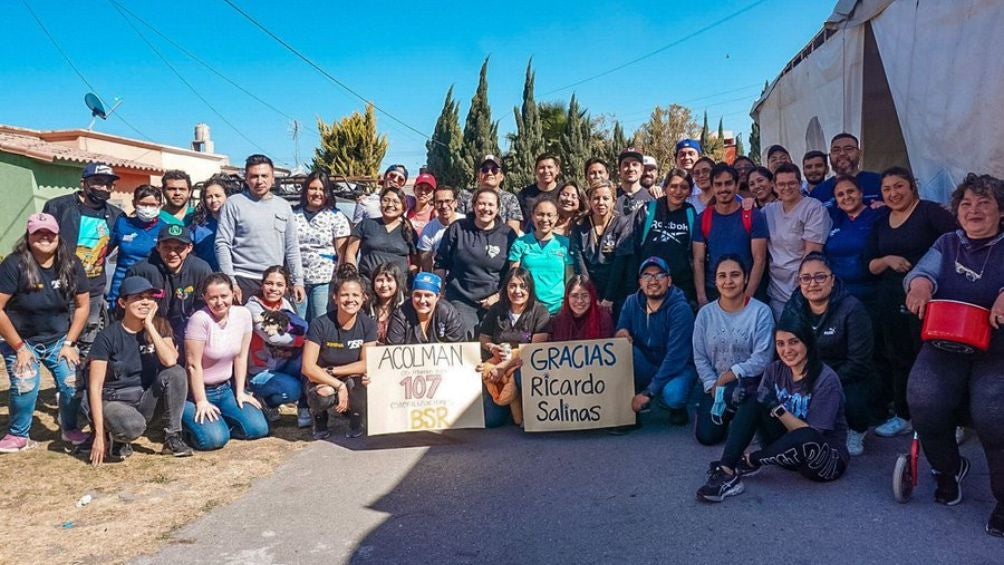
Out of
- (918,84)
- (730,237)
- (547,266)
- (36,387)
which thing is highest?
(918,84)

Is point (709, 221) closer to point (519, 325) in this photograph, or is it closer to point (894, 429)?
point (519, 325)

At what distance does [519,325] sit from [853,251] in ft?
8.26

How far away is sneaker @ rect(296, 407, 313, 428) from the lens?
5.78m

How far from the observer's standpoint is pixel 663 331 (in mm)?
5453

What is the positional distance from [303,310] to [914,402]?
15.4 feet

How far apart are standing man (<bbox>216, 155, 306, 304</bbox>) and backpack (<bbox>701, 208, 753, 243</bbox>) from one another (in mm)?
3445

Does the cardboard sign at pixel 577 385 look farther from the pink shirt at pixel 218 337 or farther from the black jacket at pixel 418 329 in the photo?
the pink shirt at pixel 218 337

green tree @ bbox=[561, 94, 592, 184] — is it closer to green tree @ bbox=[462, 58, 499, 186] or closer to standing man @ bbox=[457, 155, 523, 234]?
green tree @ bbox=[462, 58, 499, 186]

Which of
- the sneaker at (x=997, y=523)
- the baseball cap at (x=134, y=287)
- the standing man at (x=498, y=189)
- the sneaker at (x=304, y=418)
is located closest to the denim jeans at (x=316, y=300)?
the sneaker at (x=304, y=418)

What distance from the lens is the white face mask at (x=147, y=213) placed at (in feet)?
19.0

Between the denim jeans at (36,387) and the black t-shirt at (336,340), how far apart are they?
1863 mm

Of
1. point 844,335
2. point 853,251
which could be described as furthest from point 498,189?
point 844,335

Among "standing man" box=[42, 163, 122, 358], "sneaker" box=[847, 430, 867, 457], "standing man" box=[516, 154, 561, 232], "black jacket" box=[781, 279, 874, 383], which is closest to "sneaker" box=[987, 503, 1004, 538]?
"sneaker" box=[847, 430, 867, 457]

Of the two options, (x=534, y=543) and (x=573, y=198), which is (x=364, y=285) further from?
(x=534, y=543)
